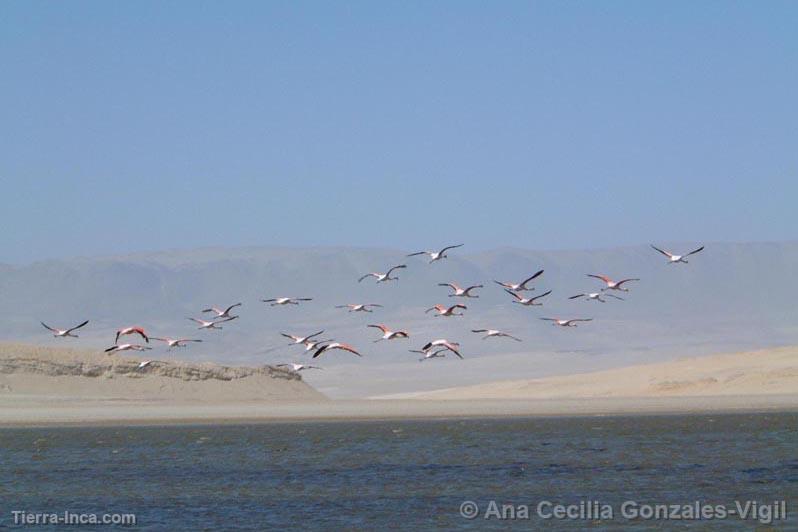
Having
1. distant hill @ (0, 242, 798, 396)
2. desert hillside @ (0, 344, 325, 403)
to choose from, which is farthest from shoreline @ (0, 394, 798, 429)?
distant hill @ (0, 242, 798, 396)

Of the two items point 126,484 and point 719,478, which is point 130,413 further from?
point 719,478

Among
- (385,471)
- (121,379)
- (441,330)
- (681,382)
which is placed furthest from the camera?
(441,330)

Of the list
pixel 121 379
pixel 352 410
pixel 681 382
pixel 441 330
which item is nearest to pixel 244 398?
pixel 352 410

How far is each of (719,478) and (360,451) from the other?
1036 cm

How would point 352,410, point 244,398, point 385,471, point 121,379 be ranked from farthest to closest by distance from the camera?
1. point 244,398
2. point 352,410
3. point 121,379
4. point 385,471

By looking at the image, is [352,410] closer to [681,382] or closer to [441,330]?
[681,382]

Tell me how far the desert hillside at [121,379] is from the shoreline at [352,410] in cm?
109

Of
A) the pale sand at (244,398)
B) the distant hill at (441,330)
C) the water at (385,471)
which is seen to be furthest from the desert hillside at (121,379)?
the distant hill at (441,330)

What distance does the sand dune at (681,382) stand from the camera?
2579 inches

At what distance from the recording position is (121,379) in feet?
188

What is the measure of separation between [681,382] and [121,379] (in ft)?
83.0

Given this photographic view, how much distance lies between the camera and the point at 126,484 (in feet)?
100

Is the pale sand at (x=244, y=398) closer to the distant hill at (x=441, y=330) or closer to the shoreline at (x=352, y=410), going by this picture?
the shoreline at (x=352, y=410)

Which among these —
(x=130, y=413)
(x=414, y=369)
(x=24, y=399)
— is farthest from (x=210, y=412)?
(x=414, y=369)
